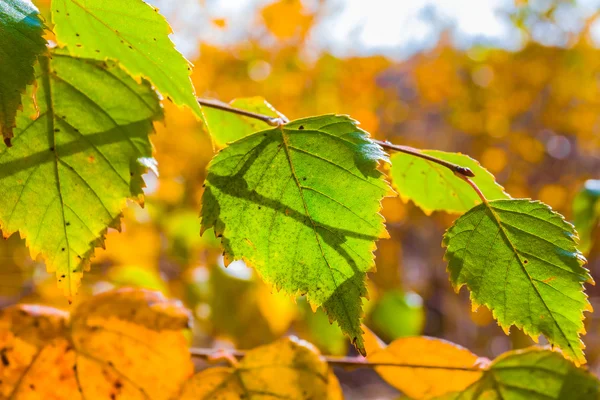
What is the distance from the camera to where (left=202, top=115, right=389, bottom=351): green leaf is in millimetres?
360

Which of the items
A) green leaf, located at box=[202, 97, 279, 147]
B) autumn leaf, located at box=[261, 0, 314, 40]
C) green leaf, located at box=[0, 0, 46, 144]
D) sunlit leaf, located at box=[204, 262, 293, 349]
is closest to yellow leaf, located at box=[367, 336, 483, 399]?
green leaf, located at box=[202, 97, 279, 147]

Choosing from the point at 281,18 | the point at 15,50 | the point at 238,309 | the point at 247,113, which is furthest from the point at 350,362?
the point at 281,18

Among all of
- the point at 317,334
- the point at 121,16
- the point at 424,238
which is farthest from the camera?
the point at 424,238

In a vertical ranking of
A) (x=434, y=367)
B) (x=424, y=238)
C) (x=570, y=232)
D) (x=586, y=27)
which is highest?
(x=586, y=27)

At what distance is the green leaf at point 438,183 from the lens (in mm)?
500

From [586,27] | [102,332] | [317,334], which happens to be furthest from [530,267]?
[586,27]

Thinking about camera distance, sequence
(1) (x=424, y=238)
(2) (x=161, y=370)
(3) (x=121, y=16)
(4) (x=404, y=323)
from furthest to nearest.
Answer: (1) (x=424, y=238) < (4) (x=404, y=323) < (2) (x=161, y=370) < (3) (x=121, y=16)

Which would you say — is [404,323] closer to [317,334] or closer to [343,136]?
[317,334]

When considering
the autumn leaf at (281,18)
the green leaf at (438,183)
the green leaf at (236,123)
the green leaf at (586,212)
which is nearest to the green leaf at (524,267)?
the green leaf at (438,183)

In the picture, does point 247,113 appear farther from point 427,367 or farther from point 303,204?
point 427,367

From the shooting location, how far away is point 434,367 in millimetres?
542

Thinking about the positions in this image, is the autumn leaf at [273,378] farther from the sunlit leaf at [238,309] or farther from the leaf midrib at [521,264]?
the sunlit leaf at [238,309]

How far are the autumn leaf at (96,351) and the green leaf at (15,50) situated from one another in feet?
0.91

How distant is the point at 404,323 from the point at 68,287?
135 cm
